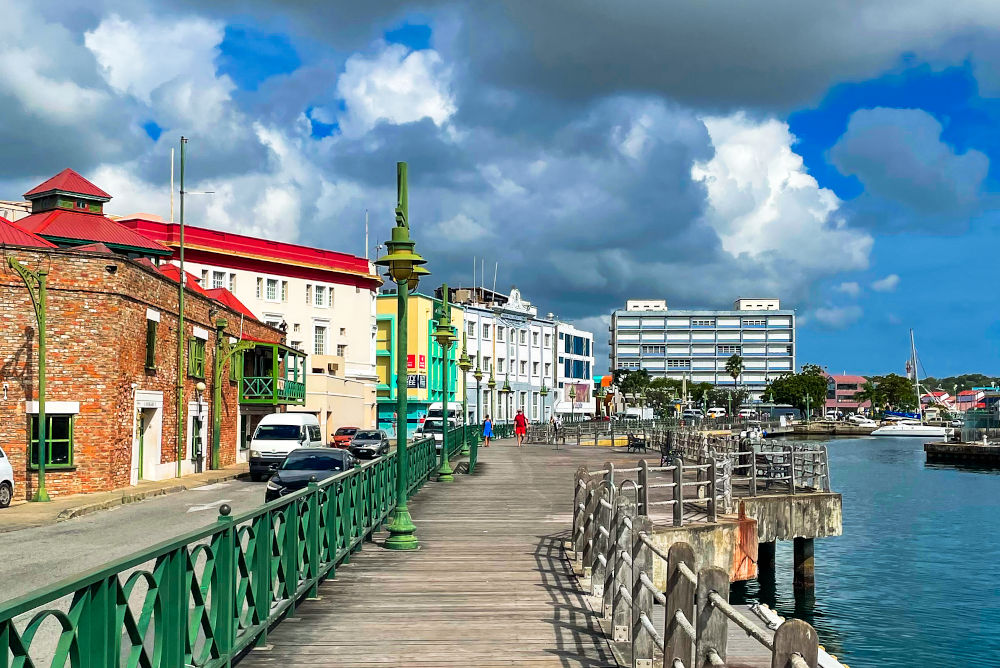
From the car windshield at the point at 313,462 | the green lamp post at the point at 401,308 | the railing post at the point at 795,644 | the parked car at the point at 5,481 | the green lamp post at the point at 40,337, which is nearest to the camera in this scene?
the railing post at the point at 795,644

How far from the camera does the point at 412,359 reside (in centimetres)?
8719

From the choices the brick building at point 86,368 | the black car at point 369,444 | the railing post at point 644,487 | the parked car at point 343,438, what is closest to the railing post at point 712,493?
the railing post at point 644,487

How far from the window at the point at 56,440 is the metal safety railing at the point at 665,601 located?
21104 millimetres

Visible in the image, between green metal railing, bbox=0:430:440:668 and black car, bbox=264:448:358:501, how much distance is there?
852 centimetres

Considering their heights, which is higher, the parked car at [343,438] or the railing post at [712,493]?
the railing post at [712,493]

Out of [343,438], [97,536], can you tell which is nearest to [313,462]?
[97,536]

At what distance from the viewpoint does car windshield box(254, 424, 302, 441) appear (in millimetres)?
35406

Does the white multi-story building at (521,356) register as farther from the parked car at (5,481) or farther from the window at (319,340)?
the parked car at (5,481)

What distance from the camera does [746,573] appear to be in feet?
62.0

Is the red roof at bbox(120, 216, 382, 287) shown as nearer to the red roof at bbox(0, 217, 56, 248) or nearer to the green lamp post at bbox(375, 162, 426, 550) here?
the red roof at bbox(0, 217, 56, 248)

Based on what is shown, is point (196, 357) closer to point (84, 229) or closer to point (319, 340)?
point (84, 229)

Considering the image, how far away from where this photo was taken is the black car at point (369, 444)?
145ft

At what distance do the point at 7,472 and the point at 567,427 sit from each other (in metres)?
54.4

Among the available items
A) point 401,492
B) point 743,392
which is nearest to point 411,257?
point 401,492
